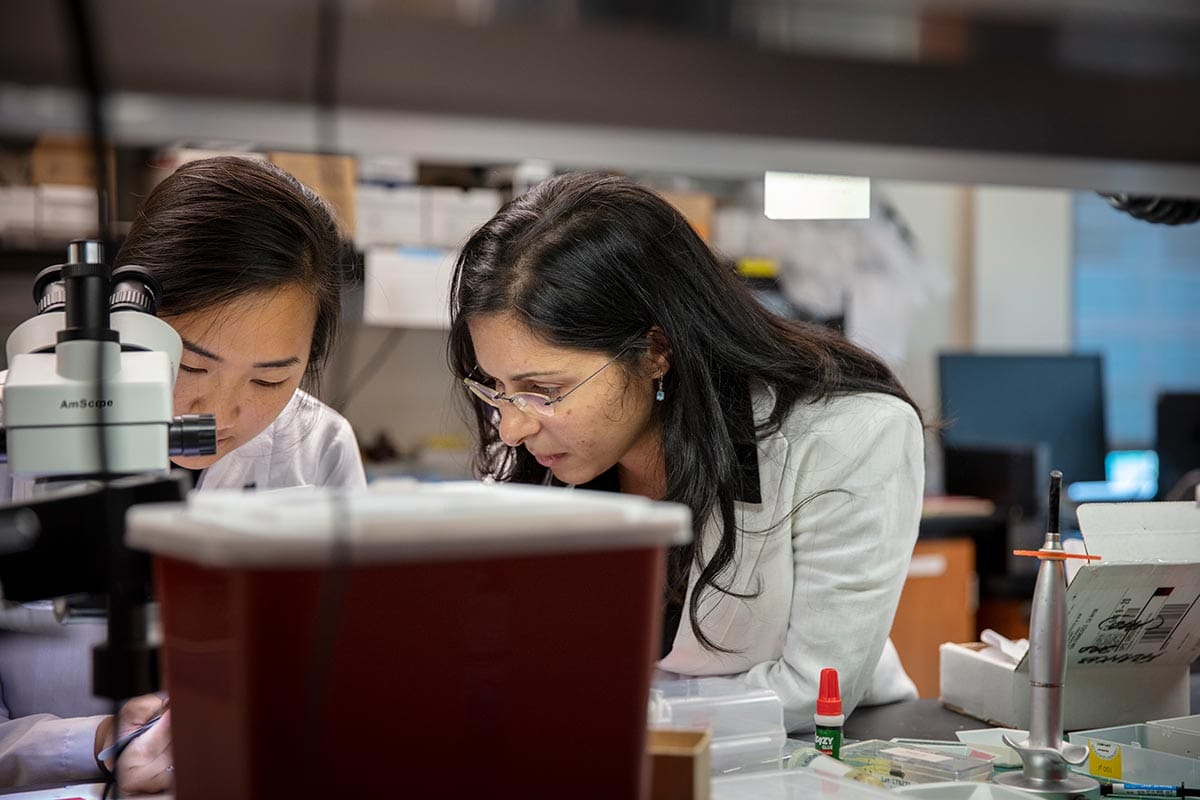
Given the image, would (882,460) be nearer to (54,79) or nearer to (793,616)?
(793,616)

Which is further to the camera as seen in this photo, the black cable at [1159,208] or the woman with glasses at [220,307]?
the woman with glasses at [220,307]

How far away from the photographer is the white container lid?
26.2 inches

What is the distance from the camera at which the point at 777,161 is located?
22.9 inches

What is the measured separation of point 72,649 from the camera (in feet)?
4.98

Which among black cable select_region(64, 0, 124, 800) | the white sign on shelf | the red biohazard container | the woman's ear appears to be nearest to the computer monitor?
the white sign on shelf

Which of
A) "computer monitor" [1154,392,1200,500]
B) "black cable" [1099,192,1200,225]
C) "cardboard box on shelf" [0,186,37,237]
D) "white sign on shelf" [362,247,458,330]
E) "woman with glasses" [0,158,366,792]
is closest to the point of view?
"black cable" [1099,192,1200,225]

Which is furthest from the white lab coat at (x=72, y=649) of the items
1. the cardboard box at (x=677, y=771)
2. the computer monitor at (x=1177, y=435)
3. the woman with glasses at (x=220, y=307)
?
the computer monitor at (x=1177, y=435)

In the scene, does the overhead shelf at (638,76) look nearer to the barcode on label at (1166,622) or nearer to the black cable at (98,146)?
the black cable at (98,146)

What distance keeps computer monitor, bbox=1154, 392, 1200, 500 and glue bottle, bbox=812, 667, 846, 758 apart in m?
2.68

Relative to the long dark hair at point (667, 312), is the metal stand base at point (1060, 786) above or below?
below

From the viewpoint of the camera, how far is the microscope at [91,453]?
0.81m

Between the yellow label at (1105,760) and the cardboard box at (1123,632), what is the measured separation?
14 centimetres

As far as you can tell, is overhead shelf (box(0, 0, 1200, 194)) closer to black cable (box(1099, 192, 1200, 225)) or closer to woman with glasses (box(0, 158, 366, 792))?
black cable (box(1099, 192, 1200, 225))

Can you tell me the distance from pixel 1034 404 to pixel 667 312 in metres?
3.05
